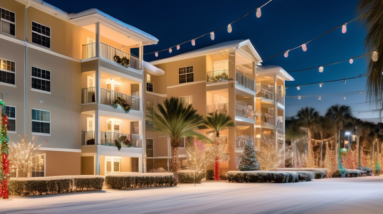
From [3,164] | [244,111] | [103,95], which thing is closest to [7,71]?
[103,95]

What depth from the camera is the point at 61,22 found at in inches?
996

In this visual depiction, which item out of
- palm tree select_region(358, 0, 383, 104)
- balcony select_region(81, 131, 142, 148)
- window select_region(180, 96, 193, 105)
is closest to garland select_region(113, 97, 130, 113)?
balcony select_region(81, 131, 142, 148)

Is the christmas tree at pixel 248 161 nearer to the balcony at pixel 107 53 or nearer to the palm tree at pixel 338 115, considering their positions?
the balcony at pixel 107 53

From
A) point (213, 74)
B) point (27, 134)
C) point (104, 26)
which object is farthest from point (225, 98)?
point (27, 134)

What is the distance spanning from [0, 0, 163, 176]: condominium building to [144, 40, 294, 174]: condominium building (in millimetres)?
6732

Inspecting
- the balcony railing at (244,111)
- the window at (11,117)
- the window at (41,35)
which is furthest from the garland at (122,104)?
the balcony railing at (244,111)

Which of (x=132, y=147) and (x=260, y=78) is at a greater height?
(x=260, y=78)

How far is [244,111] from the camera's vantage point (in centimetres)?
3822

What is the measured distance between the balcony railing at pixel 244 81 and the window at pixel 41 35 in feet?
59.5

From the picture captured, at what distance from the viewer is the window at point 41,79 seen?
76.9 feet

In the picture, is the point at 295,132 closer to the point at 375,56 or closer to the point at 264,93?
the point at 264,93

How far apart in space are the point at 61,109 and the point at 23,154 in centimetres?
499

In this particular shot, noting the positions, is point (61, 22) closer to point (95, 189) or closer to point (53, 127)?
point (53, 127)

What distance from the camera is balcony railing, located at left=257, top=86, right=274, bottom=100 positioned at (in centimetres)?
4378
